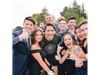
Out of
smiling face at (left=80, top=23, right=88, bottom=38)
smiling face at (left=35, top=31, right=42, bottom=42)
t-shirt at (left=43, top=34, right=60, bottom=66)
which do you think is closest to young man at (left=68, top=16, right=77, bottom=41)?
smiling face at (left=80, top=23, right=88, bottom=38)

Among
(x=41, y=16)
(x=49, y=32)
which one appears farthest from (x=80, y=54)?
(x=41, y=16)

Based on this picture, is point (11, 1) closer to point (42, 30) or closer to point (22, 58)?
point (42, 30)

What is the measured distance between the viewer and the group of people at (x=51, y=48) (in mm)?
3035

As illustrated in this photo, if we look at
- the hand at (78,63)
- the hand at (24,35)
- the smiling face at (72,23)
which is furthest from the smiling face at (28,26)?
the hand at (78,63)

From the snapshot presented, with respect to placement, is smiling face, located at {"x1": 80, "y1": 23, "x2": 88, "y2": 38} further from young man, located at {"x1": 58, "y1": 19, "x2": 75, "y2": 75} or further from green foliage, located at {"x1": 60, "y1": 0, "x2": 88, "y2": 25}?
young man, located at {"x1": 58, "y1": 19, "x2": 75, "y2": 75}

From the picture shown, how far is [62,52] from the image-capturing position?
10.6 feet

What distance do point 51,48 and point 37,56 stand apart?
0.54 metres

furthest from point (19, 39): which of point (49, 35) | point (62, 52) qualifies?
point (62, 52)

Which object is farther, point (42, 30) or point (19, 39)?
point (42, 30)

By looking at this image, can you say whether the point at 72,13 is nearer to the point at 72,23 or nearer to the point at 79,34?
the point at 72,23

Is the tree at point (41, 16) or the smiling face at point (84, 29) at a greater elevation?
the tree at point (41, 16)

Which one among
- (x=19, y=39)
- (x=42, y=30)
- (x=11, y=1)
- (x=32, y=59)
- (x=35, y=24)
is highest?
(x=11, y=1)

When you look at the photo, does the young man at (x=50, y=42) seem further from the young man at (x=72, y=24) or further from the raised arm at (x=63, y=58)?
the young man at (x=72, y=24)

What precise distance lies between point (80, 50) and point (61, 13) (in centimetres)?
147
